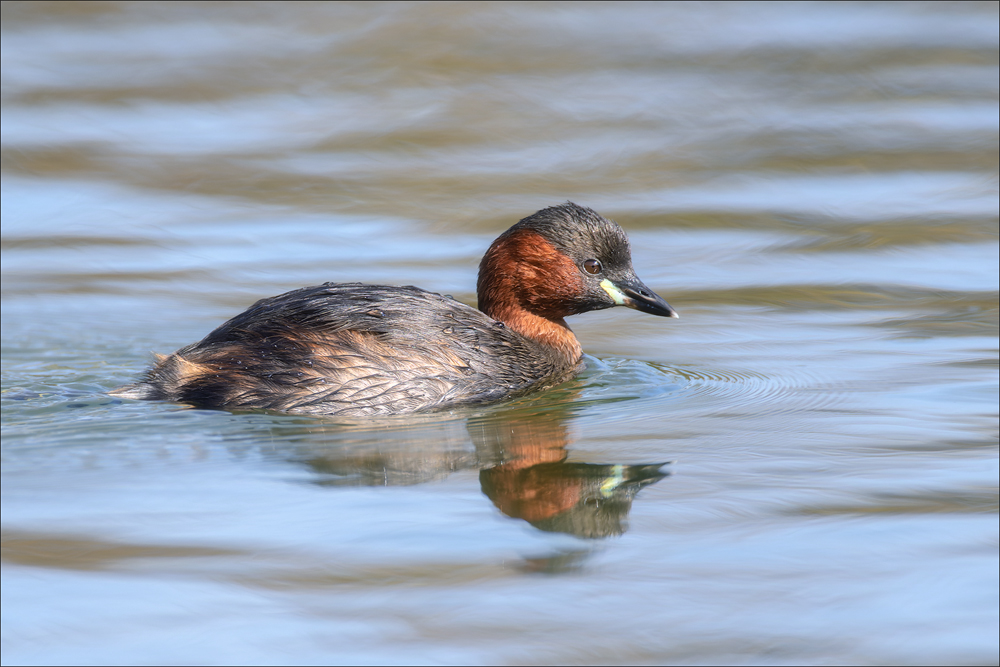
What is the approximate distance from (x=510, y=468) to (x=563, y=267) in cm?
171

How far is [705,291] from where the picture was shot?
341 inches

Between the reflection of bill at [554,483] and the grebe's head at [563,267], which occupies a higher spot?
the grebe's head at [563,267]

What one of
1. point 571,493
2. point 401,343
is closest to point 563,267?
point 401,343

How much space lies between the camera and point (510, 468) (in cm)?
547

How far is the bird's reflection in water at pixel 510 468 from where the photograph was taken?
195 inches

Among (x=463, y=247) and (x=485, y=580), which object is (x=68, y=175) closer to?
(x=463, y=247)

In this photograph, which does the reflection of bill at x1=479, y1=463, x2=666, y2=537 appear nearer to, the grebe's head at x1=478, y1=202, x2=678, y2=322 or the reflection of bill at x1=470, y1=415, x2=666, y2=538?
the reflection of bill at x1=470, y1=415, x2=666, y2=538

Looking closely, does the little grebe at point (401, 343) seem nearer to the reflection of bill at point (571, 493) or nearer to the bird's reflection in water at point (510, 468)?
the bird's reflection in water at point (510, 468)

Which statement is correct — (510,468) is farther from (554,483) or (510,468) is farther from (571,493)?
(571,493)

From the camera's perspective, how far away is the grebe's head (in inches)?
271

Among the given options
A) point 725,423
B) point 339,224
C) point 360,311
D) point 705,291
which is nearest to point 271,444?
point 360,311

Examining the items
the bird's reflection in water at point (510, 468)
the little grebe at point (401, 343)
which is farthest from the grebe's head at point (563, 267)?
the bird's reflection in water at point (510, 468)

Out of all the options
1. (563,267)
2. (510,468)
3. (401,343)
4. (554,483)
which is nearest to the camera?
(554,483)

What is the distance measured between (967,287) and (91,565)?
6.08m
